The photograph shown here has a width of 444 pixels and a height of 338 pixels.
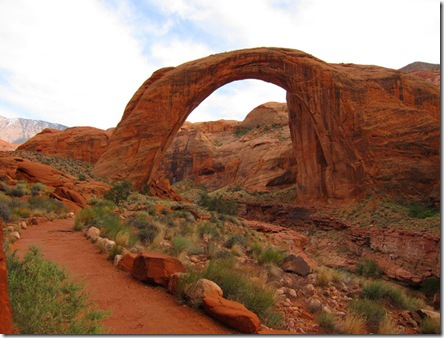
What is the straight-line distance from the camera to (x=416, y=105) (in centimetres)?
2356

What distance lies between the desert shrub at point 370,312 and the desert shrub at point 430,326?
0.85 m

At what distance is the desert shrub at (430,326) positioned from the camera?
18.1ft

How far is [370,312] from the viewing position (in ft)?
17.6

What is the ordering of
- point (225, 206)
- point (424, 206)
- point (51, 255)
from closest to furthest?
point (51, 255), point (424, 206), point (225, 206)

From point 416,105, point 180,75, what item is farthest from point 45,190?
point 416,105

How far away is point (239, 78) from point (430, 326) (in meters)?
21.9

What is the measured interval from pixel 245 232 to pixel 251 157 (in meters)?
26.2

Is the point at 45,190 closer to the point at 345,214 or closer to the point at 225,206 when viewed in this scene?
the point at 225,206

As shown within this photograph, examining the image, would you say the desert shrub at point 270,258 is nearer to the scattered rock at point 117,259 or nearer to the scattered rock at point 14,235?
the scattered rock at point 117,259

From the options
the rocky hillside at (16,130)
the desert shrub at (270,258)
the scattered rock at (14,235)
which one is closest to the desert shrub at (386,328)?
the desert shrub at (270,258)

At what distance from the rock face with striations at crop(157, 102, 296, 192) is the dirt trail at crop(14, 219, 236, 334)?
27.6m

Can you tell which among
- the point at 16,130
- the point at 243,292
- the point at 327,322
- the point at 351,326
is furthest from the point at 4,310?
the point at 16,130

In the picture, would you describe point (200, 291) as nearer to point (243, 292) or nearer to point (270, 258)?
point (243, 292)

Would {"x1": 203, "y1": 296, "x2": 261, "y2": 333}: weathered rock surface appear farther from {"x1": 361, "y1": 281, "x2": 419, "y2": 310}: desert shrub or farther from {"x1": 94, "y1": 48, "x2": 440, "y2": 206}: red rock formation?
{"x1": 94, "y1": 48, "x2": 440, "y2": 206}: red rock formation
